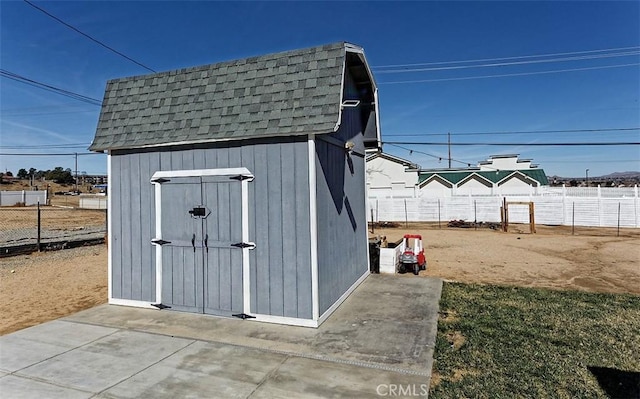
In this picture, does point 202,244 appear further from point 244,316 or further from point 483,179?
point 483,179

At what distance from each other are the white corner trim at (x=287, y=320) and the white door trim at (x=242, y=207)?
0.74 ft

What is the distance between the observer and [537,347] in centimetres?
389

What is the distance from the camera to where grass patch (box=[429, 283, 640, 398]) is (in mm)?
3057

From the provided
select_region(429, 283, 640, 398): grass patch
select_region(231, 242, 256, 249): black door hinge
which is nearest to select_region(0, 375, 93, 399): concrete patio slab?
select_region(231, 242, 256, 249): black door hinge

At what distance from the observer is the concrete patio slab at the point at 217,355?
10.0ft

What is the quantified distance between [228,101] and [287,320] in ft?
10.7

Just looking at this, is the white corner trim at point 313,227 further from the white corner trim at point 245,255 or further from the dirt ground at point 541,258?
the dirt ground at point 541,258

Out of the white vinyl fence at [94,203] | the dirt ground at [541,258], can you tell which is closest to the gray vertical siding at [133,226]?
Result: the dirt ground at [541,258]

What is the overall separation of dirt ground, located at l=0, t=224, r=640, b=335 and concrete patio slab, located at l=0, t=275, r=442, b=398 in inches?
59.0

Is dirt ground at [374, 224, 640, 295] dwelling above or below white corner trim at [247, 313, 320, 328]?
below

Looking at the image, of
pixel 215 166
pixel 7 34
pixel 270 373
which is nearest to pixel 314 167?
pixel 215 166

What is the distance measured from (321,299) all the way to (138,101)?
4.37m

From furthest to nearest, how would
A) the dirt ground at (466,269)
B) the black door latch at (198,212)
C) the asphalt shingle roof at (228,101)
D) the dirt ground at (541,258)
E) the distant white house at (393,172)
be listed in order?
the distant white house at (393,172) → the dirt ground at (541,258) → the dirt ground at (466,269) → the black door latch at (198,212) → the asphalt shingle roof at (228,101)

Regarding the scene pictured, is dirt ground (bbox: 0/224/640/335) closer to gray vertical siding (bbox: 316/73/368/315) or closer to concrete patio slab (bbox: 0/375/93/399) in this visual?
gray vertical siding (bbox: 316/73/368/315)
